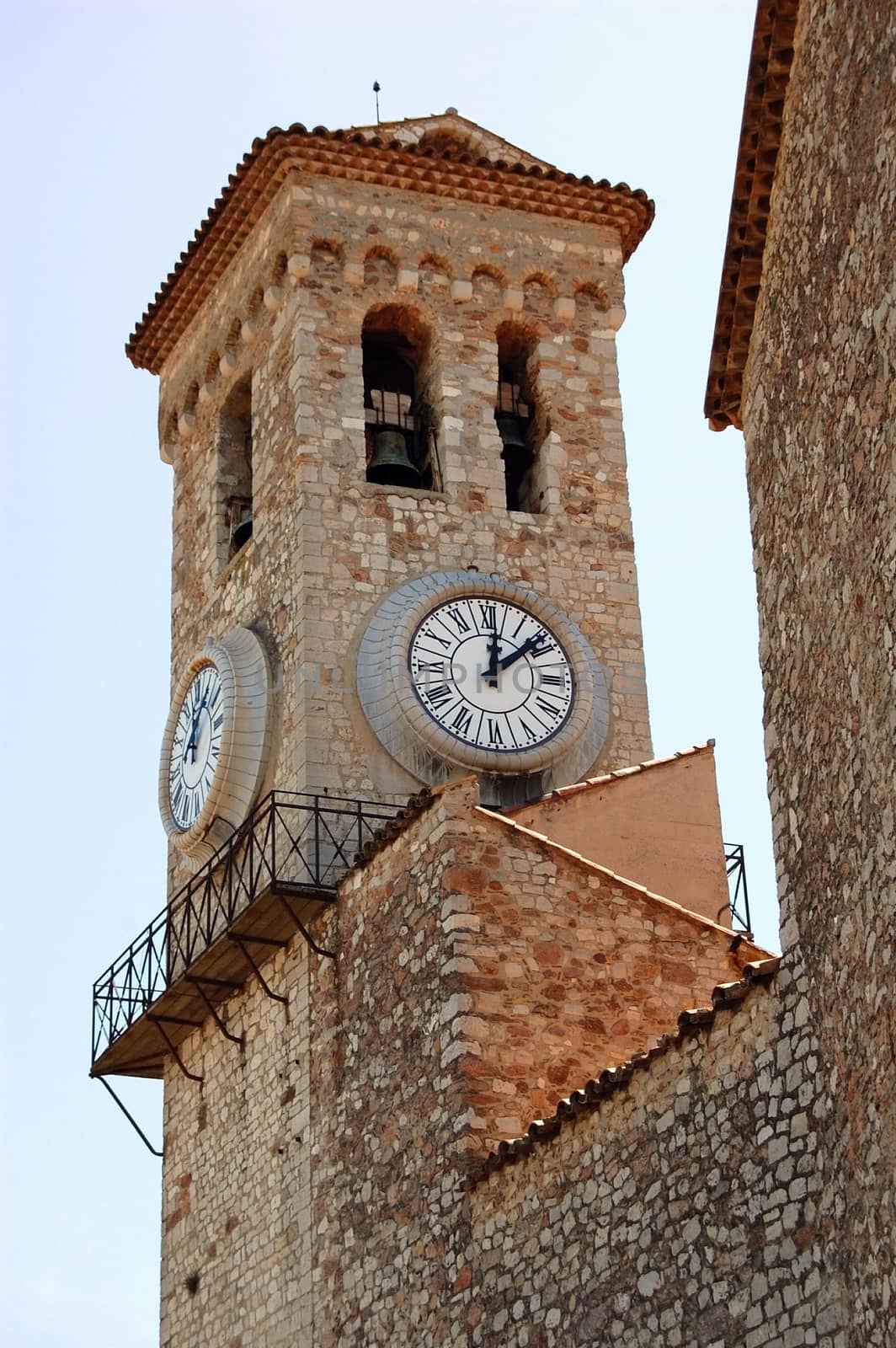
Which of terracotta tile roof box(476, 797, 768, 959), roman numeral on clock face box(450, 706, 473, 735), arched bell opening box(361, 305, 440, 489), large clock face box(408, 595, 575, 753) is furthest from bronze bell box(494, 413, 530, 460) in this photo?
terracotta tile roof box(476, 797, 768, 959)

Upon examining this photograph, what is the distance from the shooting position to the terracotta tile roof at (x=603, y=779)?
53.8 ft

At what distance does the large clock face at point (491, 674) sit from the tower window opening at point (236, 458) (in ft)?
10.3

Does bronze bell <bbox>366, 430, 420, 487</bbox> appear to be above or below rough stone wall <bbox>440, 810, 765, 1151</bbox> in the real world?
above

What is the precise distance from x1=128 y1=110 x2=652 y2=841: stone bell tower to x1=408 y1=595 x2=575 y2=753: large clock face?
25 mm

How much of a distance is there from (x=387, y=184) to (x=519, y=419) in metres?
2.33

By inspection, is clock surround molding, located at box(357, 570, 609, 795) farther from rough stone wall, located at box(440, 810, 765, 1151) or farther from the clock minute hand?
rough stone wall, located at box(440, 810, 765, 1151)

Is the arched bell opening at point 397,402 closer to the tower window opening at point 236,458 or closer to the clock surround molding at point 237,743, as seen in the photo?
the tower window opening at point 236,458

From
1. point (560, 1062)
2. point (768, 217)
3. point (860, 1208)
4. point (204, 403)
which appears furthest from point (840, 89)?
point (204, 403)

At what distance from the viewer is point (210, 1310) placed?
682 inches

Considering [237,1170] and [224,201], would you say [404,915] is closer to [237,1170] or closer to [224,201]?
[237,1170]

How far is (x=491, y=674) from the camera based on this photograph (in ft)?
59.4

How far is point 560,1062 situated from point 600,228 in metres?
9.14

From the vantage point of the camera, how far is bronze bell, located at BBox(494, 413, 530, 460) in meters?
19.9

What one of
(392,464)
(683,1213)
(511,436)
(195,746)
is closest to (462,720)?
(392,464)
